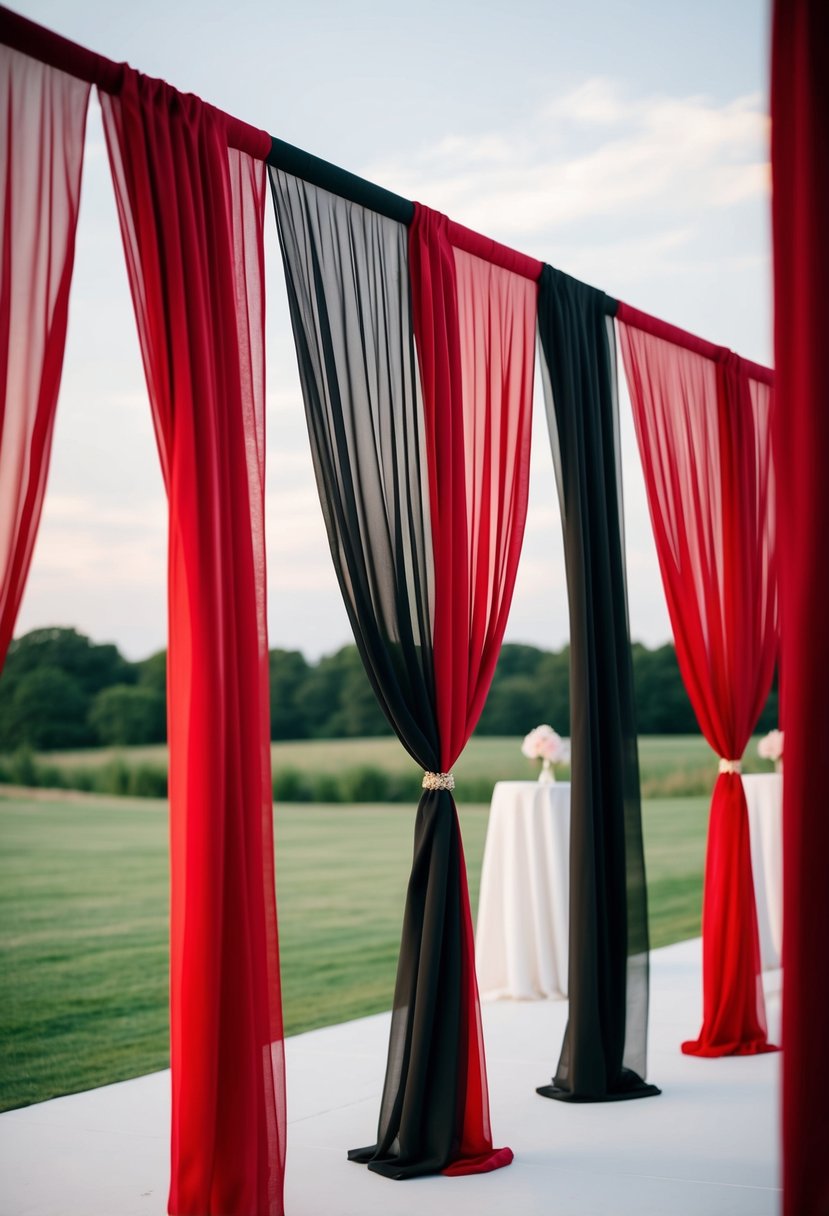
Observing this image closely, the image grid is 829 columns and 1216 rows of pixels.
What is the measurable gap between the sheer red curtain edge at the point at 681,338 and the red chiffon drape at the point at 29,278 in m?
2.31

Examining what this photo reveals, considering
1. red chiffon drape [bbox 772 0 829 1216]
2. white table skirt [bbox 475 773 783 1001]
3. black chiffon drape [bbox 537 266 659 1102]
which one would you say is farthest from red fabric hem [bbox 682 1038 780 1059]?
red chiffon drape [bbox 772 0 829 1216]

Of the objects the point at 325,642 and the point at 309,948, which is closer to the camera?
the point at 309,948

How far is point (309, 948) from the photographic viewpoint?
10250 millimetres

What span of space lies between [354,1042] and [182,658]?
274 centimetres

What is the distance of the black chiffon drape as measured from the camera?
415cm

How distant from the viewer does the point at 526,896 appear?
589 cm

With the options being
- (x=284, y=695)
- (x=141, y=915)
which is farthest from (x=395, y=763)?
(x=141, y=915)

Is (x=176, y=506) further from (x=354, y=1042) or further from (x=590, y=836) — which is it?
(x=354, y=1042)

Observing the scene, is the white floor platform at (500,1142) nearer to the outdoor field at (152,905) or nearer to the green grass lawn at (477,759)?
the outdoor field at (152,905)

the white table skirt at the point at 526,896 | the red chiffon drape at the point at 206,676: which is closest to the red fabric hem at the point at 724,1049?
the white table skirt at the point at 526,896

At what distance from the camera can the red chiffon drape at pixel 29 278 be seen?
2.66 meters

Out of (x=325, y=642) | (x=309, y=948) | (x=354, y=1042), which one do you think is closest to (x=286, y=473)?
(x=325, y=642)

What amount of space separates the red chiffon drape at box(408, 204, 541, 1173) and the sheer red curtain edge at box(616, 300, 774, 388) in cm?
55

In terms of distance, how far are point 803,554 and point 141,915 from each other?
35.1ft
